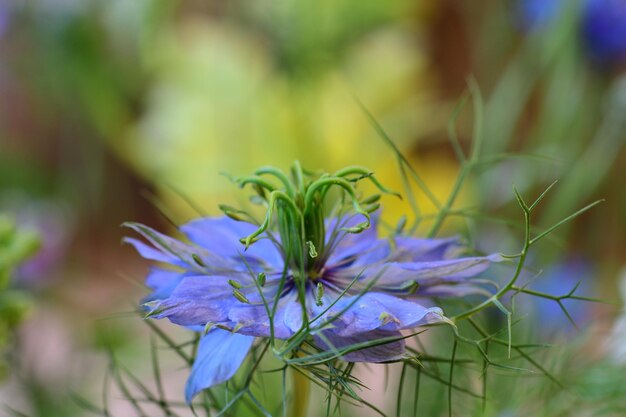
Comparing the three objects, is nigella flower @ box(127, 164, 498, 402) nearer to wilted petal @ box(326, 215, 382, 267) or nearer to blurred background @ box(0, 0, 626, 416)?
wilted petal @ box(326, 215, 382, 267)

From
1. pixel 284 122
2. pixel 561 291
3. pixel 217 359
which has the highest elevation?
pixel 284 122

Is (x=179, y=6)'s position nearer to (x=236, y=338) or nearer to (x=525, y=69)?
(x=525, y=69)

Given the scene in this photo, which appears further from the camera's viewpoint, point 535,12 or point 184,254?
point 535,12

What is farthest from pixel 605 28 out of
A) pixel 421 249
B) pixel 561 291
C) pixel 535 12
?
pixel 421 249

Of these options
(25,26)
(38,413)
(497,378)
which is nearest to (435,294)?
(497,378)

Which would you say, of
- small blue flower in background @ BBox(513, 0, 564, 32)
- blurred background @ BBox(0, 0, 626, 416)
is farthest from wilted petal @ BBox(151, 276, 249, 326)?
small blue flower in background @ BBox(513, 0, 564, 32)

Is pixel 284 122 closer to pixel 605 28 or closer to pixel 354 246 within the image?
pixel 605 28
